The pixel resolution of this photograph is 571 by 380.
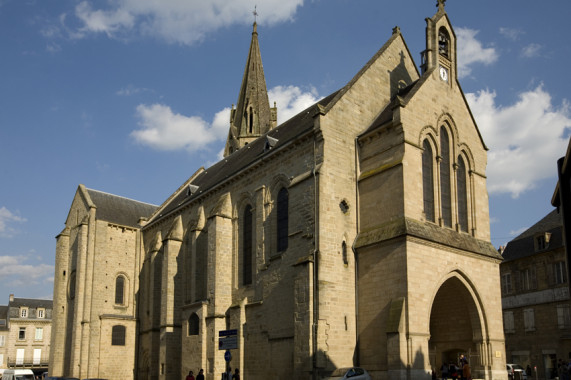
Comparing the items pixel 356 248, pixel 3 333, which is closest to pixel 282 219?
pixel 356 248

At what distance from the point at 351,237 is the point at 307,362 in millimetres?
5478

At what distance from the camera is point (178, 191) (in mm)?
45125

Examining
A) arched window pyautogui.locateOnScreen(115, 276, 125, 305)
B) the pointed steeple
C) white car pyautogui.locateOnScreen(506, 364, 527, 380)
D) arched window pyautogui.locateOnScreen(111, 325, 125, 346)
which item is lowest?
white car pyautogui.locateOnScreen(506, 364, 527, 380)

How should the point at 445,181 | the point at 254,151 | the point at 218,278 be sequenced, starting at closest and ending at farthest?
the point at 445,181 < the point at 218,278 < the point at 254,151

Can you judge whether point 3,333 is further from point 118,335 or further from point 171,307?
point 171,307

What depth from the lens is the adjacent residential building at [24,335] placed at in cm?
6028

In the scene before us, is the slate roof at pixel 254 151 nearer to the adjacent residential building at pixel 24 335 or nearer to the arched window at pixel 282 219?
the arched window at pixel 282 219

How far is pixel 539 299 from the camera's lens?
37219 millimetres

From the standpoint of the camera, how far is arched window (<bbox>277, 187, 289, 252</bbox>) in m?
26.6

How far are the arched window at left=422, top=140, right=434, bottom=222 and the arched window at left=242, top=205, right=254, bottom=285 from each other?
9.01 meters

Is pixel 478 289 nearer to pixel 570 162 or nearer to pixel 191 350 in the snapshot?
pixel 570 162

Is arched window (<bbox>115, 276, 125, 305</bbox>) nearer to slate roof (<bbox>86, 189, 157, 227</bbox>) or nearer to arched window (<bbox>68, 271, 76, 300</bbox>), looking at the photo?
arched window (<bbox>68, 271, 76, 300</bbox>)

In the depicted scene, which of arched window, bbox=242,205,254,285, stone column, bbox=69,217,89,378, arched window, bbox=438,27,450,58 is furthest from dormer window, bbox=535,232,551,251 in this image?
stone column, bbox=69,217,89,378

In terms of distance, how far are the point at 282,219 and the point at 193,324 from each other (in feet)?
27.2
